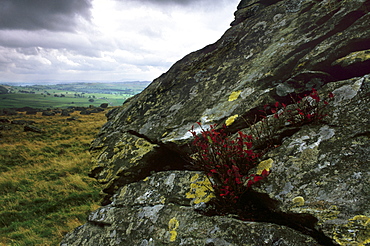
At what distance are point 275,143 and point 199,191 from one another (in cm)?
202

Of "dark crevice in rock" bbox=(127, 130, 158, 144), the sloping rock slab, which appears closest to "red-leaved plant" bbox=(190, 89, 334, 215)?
the sloping rock slab

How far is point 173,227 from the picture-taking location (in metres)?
3.70

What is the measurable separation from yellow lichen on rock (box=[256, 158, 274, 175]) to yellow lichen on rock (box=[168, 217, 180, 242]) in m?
1.91

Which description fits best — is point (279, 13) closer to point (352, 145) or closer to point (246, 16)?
point (246, 16)

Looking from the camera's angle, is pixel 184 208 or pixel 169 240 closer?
pixel 169 240

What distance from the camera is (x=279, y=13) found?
7699mm

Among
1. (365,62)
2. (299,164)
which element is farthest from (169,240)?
(365,62)

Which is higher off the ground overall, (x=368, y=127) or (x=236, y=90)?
(x=236, y=90)

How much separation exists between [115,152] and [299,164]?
6588 millimetres

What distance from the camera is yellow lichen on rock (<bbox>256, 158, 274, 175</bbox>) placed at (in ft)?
12.1

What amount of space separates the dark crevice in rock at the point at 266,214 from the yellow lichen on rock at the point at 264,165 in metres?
0.46

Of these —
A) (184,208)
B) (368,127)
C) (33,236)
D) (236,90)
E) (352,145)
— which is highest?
(236,90)

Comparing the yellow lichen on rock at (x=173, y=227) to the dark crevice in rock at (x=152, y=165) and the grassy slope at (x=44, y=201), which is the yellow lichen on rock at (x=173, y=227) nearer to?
the dark crevice in rock at (x=152, y=165)

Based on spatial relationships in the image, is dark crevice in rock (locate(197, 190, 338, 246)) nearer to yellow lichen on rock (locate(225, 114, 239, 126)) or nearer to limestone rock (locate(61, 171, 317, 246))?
limestone rock (locate(61, 171, 317, 246))
